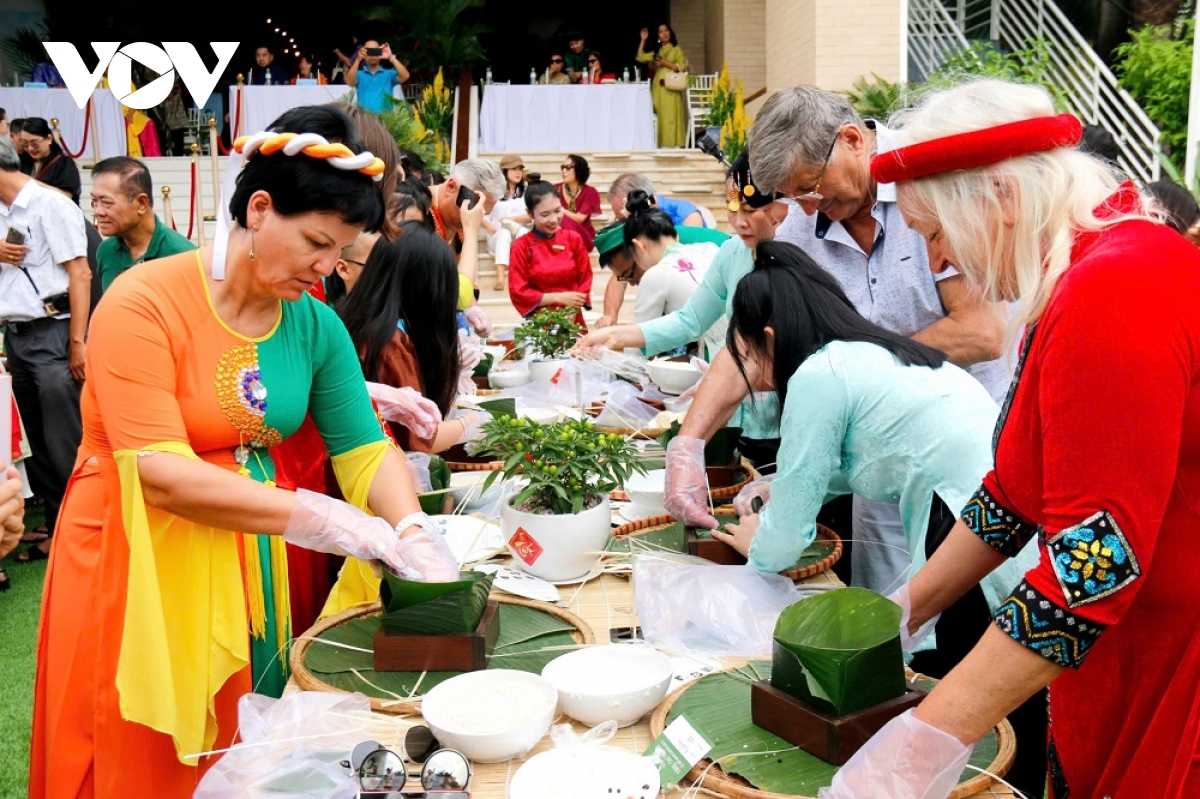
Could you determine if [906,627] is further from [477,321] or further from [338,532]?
[477,321]

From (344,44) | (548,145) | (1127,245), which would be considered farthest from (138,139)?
(1127,245)

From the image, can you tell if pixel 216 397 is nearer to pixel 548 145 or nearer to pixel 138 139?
pixel 548 145

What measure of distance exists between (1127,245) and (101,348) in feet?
4.50

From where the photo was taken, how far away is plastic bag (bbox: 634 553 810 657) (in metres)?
1.57

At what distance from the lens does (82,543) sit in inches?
Answer: 65.0

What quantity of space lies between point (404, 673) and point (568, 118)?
39.4ft

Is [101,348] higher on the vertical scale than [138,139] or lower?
lower

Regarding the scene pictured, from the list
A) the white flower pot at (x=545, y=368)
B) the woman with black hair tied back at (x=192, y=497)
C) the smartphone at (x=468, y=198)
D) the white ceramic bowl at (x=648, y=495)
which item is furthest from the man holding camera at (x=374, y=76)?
the woman with black hair tied back at (x=192, y=497)

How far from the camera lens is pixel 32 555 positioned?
4.27 metres

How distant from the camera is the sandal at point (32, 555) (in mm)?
4242

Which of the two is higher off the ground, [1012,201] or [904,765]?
[1012,201]

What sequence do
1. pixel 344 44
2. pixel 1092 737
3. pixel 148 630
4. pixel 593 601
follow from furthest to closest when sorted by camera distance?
pixel 344 44
pixel 593 601
pixel 148 630
pixel 1092 737

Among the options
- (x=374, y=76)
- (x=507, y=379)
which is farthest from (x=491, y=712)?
(x=374, y=76)

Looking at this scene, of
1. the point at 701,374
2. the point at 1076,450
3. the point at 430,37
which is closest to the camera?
the point at 1076,450
